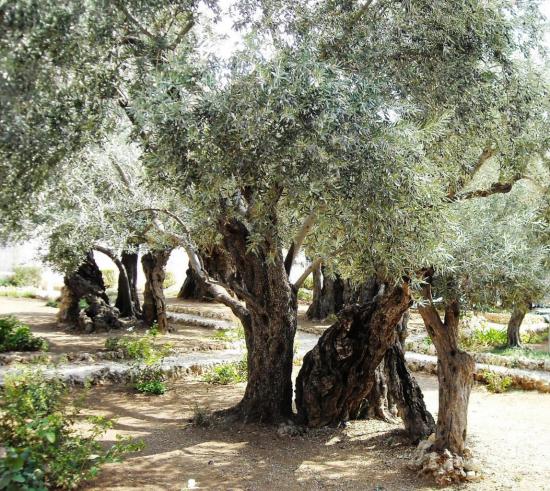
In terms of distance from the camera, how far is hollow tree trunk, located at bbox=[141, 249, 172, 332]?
639 inches

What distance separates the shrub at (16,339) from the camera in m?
12.8

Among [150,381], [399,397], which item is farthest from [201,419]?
[399,397]

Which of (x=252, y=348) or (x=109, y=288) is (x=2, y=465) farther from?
(x=109, y=288)

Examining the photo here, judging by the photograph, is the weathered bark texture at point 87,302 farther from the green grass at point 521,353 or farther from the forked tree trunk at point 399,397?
the green grass at point 521,353

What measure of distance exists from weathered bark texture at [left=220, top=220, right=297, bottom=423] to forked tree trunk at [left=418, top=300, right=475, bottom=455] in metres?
2.13

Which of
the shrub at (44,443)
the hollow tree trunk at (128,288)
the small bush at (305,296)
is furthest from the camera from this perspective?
the small bush at (305,296)

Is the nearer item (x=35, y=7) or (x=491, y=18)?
(x=35, y=7)

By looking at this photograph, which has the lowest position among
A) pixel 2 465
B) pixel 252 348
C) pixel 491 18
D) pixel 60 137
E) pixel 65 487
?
pixel 65 487

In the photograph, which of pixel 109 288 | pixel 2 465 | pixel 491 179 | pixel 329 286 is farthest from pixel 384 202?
pixel 109 288

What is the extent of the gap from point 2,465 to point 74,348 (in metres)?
9.15

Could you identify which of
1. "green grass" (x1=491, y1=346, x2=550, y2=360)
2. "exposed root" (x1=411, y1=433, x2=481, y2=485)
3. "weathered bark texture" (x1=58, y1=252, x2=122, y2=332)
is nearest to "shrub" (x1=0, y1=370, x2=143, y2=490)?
"exposed root" (x1=411, y1=433, x2=481, y2=485)

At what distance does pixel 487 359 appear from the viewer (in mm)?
13625

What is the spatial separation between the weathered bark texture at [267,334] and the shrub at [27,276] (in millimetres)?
22485

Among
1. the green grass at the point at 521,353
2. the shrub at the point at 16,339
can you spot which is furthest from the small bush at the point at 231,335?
the green grass at the point at 521,353
